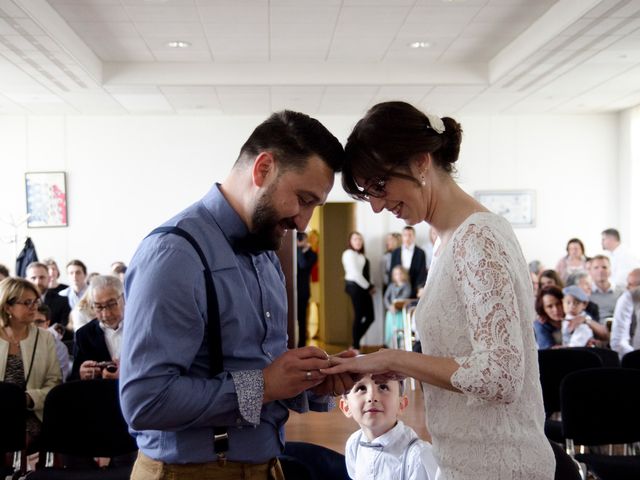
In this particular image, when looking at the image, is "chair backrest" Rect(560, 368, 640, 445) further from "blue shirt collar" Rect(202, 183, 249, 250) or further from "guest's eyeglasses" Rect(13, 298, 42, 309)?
"guest's eyeglasses" Rect(13, 298, 42, 309)

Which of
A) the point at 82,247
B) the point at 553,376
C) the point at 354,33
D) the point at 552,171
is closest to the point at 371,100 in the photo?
the point at 354,33

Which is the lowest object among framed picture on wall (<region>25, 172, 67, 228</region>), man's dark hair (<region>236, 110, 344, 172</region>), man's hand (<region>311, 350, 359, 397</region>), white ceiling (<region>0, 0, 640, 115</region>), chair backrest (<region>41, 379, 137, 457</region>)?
chair backrest (<region>41, 379, 137, 457</region>)

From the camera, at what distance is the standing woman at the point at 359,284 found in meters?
11.4

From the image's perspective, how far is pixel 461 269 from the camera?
5.15 ft

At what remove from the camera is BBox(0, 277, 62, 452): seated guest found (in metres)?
4.38

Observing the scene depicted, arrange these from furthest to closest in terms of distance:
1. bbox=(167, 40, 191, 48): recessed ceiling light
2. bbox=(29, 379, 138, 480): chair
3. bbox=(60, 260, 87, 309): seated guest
Result: bbox=(60, 260, 87, 309): seated guest < bbox=(167, 40, 191, 48): recessed ceiling light < bbox=(29, 379, 138, 480): chair

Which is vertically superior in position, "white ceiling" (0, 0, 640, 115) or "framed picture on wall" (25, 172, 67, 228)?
"white ceiling" (0, 0, 640, 115)

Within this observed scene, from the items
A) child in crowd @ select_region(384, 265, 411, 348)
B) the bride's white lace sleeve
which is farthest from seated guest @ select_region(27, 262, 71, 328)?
the bride's white lace sleeve

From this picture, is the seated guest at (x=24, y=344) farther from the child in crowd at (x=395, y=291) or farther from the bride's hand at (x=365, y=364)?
the child in crowd at (x=395, y=291)

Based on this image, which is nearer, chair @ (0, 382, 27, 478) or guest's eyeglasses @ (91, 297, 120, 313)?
chair @ (0, 382, 27, 478)

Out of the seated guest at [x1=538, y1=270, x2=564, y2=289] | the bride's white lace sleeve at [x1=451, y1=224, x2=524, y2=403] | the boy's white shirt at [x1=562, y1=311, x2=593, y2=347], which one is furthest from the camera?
the seated guest at [x1=538, y1=270, x2=564, y2=289]

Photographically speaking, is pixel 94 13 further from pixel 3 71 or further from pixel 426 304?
pixel 426 304

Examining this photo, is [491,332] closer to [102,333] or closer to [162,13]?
[102,333]

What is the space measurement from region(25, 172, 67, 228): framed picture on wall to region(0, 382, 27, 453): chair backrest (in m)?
8.09
